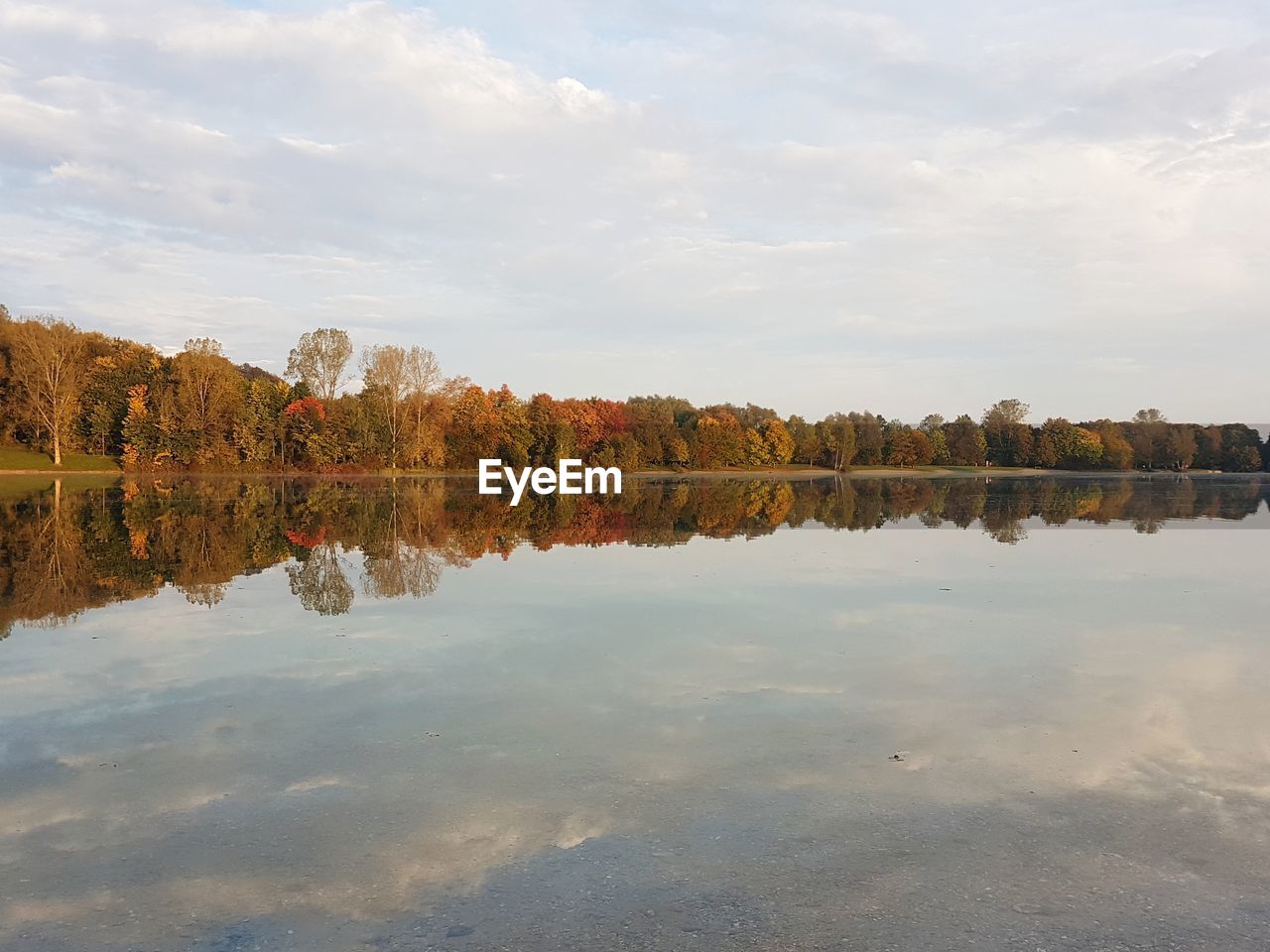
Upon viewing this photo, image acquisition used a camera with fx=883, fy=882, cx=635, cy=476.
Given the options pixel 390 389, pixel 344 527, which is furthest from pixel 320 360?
pixel 344 527

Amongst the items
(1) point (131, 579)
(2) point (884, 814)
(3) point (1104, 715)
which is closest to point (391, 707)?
(2) point (884, 814)

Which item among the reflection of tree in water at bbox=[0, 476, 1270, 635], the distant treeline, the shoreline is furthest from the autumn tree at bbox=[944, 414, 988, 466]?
the reflection of tree in water at bbox=[0, 476, 1270, 635]

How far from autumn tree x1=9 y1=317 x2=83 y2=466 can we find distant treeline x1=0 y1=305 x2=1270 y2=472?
0.14 m

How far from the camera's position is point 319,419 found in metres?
80.1

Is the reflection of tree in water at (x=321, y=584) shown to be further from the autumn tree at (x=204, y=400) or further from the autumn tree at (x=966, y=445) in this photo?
the autumn tree at (x=966, y=445)

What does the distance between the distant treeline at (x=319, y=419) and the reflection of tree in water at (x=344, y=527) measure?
23686 mm

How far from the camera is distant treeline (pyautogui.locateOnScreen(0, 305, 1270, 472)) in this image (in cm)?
7431

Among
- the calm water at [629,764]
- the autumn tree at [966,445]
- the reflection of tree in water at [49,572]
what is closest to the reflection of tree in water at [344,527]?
the reflection of tree in water at [49,572]

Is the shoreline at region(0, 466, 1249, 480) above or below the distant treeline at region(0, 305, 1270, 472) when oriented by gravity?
below

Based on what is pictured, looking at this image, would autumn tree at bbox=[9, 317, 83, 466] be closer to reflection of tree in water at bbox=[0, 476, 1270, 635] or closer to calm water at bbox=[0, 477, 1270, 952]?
reflection of tree in water at bbox=[0, 476, 1270, 635]

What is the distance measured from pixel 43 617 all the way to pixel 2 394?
249 ft

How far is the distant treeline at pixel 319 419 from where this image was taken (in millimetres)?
74312

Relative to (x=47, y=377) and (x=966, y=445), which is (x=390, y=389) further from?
(x=966, y=445)

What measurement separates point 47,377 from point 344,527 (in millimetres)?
57107
